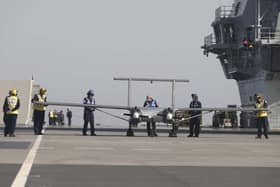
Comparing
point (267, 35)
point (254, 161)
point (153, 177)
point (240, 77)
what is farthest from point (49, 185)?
point (240, 77)

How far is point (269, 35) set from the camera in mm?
59281


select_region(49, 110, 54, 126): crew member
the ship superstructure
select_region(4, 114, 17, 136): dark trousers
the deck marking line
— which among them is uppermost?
the ship superstructure

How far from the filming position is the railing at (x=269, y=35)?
191 feet

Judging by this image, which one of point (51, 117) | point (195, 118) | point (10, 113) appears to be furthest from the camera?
point (51, 117)

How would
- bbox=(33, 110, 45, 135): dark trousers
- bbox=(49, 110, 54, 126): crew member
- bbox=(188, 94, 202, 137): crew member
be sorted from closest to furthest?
bbox=(33, 110, 45, 135): dark trousers → bbox=(188, 94, 202, 137): crew member → bbox=(49, 110, 54, 126): crew member

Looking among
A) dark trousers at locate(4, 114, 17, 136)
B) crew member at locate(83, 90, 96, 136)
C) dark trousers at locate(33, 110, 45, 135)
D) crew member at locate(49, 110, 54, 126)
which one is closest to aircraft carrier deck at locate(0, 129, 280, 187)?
dark trousers at locate(4, 114, 17, 136)

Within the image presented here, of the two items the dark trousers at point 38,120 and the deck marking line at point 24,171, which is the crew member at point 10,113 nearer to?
the dark trousers at point 38,120

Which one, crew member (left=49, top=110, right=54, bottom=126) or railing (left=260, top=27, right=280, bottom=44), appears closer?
railing (left=260, top=27, right=280, bottom=44)

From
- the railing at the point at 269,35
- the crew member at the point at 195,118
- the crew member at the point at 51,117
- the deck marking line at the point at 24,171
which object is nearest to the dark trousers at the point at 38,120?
the crew member at the point at 195,118

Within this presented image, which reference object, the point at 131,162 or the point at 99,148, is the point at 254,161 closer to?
the point at 131,162

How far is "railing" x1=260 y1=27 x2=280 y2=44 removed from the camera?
58359 mm

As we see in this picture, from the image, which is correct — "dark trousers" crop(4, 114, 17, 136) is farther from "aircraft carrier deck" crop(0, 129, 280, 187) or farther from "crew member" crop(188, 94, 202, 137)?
"crew member" crop(188, 94, 202, 137)

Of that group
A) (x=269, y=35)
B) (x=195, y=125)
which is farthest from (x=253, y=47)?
(x=195, y=125)

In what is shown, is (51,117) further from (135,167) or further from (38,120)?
(135,167)
